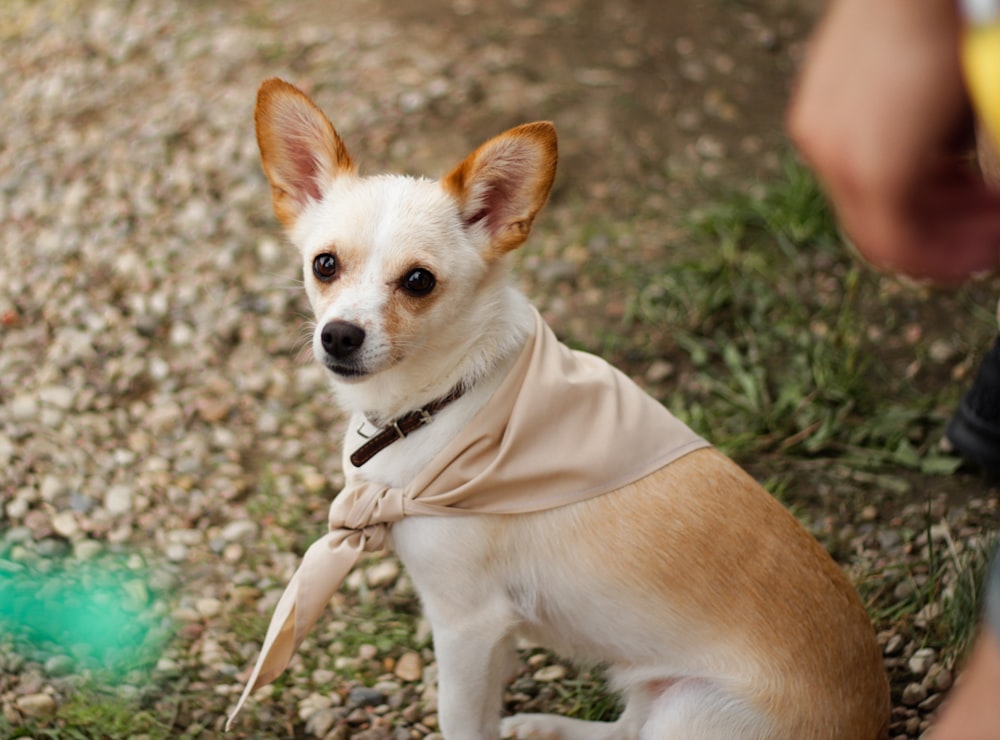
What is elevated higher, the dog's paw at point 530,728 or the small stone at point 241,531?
the small stone at point 241,531

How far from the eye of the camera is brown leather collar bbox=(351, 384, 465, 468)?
2.49m

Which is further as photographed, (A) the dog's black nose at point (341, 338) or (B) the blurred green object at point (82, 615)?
(B) the blurred green object at point (82, 615)

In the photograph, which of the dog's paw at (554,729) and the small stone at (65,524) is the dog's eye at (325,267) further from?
the small stone at (65,524)

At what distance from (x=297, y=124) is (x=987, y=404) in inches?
99.6

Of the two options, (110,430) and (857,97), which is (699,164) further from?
(857,97)

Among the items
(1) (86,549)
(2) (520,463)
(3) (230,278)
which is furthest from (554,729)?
(3) (230,278)

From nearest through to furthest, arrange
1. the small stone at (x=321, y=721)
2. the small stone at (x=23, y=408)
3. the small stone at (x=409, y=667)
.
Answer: the small stone at (x=321, y=721) → the small stone at (x=409, y=667) → the small stone at (x=23, y=408)

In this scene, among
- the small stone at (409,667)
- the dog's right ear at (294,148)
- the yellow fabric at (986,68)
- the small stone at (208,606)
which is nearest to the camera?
the yellow fabric at (986,68)

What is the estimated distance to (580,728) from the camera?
2865mm

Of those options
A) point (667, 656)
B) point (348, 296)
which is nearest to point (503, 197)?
point (348, 296)

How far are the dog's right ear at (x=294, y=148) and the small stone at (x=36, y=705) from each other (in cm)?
157

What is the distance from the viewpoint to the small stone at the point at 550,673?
3158 mm

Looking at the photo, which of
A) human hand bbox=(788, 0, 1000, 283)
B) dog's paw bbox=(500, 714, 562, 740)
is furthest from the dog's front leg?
human hand bbox=(788, 0, 1000, 283)

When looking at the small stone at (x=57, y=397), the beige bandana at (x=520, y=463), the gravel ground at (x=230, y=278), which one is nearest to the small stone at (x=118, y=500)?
the gravel ground at (x=230, y=278)
